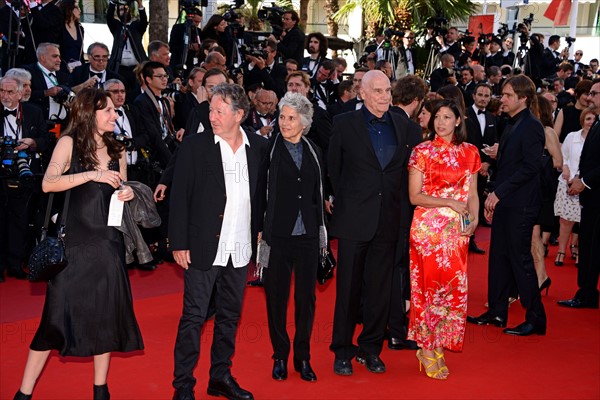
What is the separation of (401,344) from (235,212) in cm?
185

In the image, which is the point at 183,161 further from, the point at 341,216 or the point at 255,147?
the point at 341,216

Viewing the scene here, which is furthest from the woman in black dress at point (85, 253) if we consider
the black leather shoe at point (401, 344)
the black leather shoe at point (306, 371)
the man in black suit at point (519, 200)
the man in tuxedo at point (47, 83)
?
the man in tuxedo at point (47, 83)

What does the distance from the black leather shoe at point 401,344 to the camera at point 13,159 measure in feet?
10.7

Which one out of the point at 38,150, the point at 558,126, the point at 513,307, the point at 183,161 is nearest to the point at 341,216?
the point at 183,161

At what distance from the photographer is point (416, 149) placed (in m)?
5.18

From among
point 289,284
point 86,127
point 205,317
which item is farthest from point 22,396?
point 289,284

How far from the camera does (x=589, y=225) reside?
710cm

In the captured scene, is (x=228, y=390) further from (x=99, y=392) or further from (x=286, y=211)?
(x=286, y=211)

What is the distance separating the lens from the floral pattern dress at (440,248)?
516 cm

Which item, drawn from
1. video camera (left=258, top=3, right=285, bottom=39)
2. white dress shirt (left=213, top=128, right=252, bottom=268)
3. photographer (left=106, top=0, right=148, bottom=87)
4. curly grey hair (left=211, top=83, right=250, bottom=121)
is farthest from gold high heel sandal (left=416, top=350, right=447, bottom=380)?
video camera (left=258, top=3, right=285, bottom=39)

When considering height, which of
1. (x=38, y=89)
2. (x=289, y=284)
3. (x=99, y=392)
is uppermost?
(x=38, y=89)

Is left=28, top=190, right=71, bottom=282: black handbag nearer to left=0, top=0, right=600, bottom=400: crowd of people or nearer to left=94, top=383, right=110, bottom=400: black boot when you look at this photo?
left=0, top=0, right=600, bottom=400: crowd of people

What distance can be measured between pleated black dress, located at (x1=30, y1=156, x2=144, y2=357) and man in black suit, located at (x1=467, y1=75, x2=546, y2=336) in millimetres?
2917

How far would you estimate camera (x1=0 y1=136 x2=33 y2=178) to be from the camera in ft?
22.2
